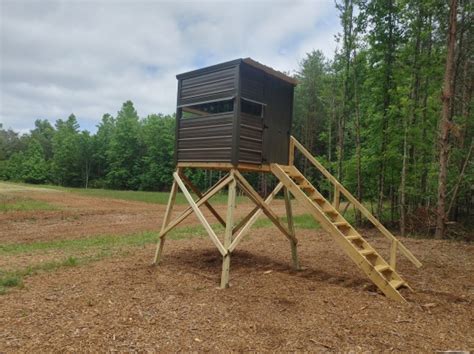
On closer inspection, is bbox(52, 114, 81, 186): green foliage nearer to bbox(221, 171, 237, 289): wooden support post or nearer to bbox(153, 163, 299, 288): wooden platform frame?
bbox(153, 163, 299, 288): wooden platform frame

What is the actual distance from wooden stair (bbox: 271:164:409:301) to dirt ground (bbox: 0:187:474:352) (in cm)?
29

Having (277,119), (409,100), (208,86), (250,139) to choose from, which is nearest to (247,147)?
(250,139)

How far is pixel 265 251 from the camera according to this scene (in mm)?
9945

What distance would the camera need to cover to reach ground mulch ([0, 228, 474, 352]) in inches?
161

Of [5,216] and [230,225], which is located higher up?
[230,225]

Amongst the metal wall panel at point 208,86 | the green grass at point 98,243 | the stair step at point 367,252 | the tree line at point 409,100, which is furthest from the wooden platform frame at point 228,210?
the tree line at point 409,100

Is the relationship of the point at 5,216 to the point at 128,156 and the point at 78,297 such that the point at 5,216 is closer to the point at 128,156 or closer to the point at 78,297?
the point at 78,297

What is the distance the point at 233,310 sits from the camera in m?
5.11

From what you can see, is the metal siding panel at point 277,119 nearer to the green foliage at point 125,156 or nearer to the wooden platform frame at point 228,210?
the wooden platform frame at point 228,210

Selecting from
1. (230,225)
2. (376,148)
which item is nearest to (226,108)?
(230,225)

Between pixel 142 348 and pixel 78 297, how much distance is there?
2.20 metres

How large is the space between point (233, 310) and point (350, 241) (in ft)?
9.10

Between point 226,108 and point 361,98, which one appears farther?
point 361,98

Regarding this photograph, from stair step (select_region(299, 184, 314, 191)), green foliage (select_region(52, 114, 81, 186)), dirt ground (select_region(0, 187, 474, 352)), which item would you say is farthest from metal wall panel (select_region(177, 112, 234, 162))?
green foliage (select_region(52, 114, 81, 186))
